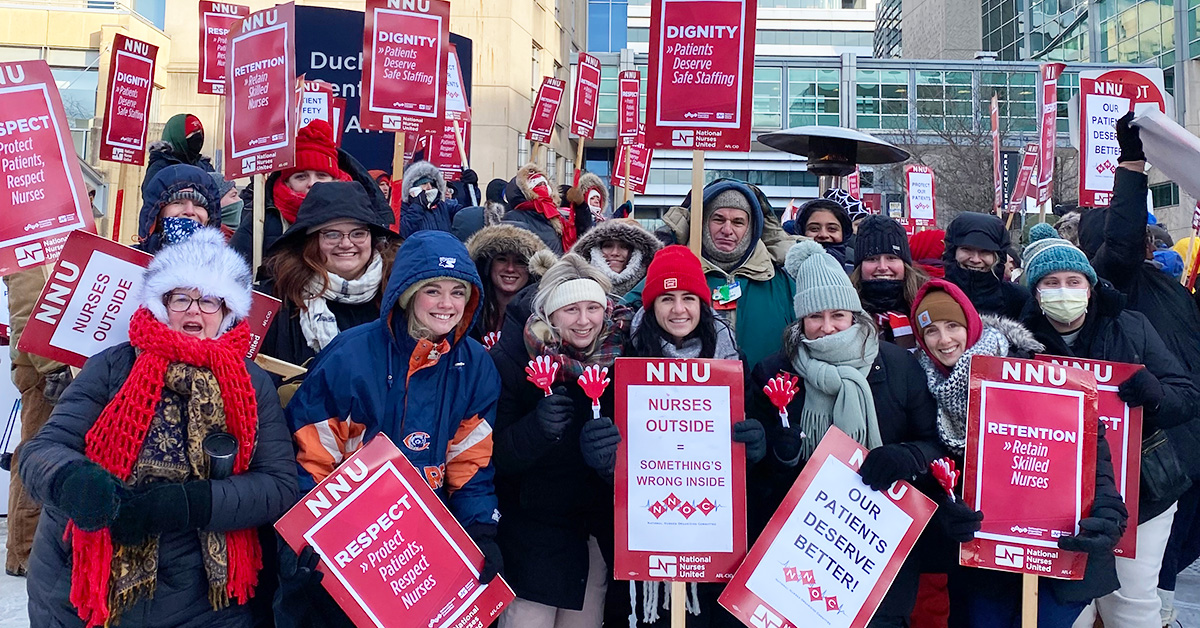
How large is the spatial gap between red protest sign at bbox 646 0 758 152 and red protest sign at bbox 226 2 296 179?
1.82m

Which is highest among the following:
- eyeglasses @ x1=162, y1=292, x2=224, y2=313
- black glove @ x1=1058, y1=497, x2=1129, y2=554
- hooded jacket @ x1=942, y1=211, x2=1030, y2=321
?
hooded jacket @ x1=942, y1=211, x2=1030, y2=321

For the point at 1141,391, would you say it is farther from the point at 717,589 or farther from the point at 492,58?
the point at 492,58

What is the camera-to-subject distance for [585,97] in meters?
11.0

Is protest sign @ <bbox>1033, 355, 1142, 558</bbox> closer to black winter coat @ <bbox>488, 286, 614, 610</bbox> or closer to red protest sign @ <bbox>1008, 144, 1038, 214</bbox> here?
black winter coat @ <bbox>488, 286, 614, 610</bbox>

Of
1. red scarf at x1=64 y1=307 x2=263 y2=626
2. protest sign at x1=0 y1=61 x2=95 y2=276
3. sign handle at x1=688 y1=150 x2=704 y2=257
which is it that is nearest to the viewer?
red scarf at x1=64 y1=307 x2=263 y2=626

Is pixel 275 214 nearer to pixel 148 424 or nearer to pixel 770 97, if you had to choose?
pixel 148 424

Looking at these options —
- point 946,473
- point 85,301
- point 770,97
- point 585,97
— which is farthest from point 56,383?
point 770,97

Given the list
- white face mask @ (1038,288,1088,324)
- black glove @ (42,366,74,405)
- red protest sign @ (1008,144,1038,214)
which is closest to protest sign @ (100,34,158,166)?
black glove @ (42,366,74,405)

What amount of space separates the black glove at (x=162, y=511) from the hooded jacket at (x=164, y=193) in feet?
6.25

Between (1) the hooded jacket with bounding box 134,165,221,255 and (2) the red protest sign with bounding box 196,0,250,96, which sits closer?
(1) the hooded jacket with bounding box 134,165,221,255

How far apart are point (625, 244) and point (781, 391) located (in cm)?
150

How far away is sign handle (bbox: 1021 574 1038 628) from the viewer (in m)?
3.45

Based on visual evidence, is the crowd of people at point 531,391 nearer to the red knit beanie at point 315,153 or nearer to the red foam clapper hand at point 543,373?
the red foam clapper hand at point 543,373

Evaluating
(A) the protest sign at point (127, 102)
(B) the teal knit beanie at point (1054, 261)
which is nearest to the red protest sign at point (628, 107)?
(A) the protest sign at point (127, 102)
